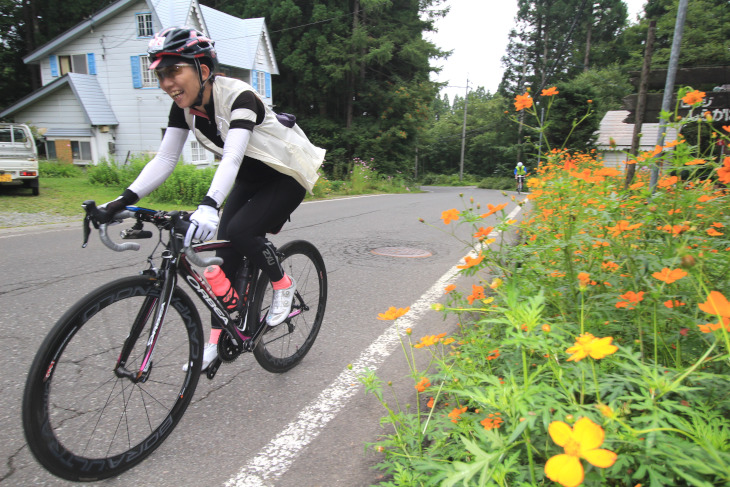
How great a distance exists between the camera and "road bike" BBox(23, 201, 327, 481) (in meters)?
1.65

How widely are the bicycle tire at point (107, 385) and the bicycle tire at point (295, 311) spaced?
52cm

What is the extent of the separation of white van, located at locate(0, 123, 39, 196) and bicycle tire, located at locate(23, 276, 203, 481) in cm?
1252

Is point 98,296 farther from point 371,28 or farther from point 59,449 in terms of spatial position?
point 371,28

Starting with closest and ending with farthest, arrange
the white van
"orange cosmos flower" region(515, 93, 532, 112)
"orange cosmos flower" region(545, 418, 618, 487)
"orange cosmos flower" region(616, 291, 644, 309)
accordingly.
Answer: "orange cosmos flower" region(545, 418, 618, 487)
"orange cosmos flower" region(616, 291, 644, 309)
"orange cosmos flower" region(515, 93, 532, 112)
the white van

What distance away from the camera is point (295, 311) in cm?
298

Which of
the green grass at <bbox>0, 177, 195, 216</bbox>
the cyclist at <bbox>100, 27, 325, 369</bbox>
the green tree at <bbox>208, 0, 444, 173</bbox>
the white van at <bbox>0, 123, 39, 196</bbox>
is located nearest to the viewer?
the cyclist at <bbox>100, 27, 325, 369</bbox>

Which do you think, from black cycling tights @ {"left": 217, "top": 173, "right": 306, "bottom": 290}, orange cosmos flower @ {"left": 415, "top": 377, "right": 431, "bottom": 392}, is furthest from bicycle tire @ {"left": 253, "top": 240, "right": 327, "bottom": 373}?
orange cosmos flower @ {"left": 415, "top": 377, "right": 431, "bottom": 392}

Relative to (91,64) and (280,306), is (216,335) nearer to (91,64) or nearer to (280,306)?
(280,306)

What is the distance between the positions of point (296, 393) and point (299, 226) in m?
5.96

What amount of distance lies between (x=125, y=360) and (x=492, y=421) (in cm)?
153

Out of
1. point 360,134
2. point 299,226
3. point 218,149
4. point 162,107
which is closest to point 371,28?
point 360,134

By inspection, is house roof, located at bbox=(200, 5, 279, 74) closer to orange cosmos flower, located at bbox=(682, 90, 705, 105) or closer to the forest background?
the forest background

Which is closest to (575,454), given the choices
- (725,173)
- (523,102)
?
(725,173)

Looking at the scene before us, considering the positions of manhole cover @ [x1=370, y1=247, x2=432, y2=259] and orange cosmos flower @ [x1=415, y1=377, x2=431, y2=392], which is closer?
orange cosmos flower @ [x1=415, y1=377, x2=431, y2=392]
